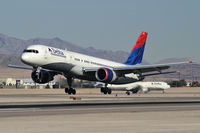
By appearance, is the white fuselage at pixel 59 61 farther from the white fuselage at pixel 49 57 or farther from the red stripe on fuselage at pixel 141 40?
the red stripe on fuselage at pixel 141 40

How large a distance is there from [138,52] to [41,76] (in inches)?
→ 951

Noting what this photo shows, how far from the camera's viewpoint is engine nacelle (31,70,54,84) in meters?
63.9

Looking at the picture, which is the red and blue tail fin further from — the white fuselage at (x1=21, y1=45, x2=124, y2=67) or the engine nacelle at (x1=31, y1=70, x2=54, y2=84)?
the engine nacelle at (x1=31, y1=70, x2=54, y2=84)

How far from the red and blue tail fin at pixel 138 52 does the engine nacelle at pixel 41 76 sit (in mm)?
19719

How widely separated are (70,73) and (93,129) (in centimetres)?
4324

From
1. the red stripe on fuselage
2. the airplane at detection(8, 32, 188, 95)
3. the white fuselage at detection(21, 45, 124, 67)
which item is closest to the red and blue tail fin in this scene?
the red stripe on fuselage

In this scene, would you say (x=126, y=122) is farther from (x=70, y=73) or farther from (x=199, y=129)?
(x=70, y=73)

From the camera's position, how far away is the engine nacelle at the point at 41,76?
210ft

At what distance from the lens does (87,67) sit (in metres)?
66.6

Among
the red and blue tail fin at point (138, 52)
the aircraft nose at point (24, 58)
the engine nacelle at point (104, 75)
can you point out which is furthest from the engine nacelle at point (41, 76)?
the red and blue tail fin at point (138, 52)

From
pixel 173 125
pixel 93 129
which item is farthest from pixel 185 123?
pixel 93 129

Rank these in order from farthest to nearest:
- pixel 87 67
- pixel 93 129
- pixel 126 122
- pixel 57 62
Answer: pixel 87 67 → pixel 57 62 → pixel 126 122 → pixel 93 129

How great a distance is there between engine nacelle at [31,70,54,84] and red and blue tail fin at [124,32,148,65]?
64.7 feet

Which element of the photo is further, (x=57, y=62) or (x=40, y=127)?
(x=57, y=62)
